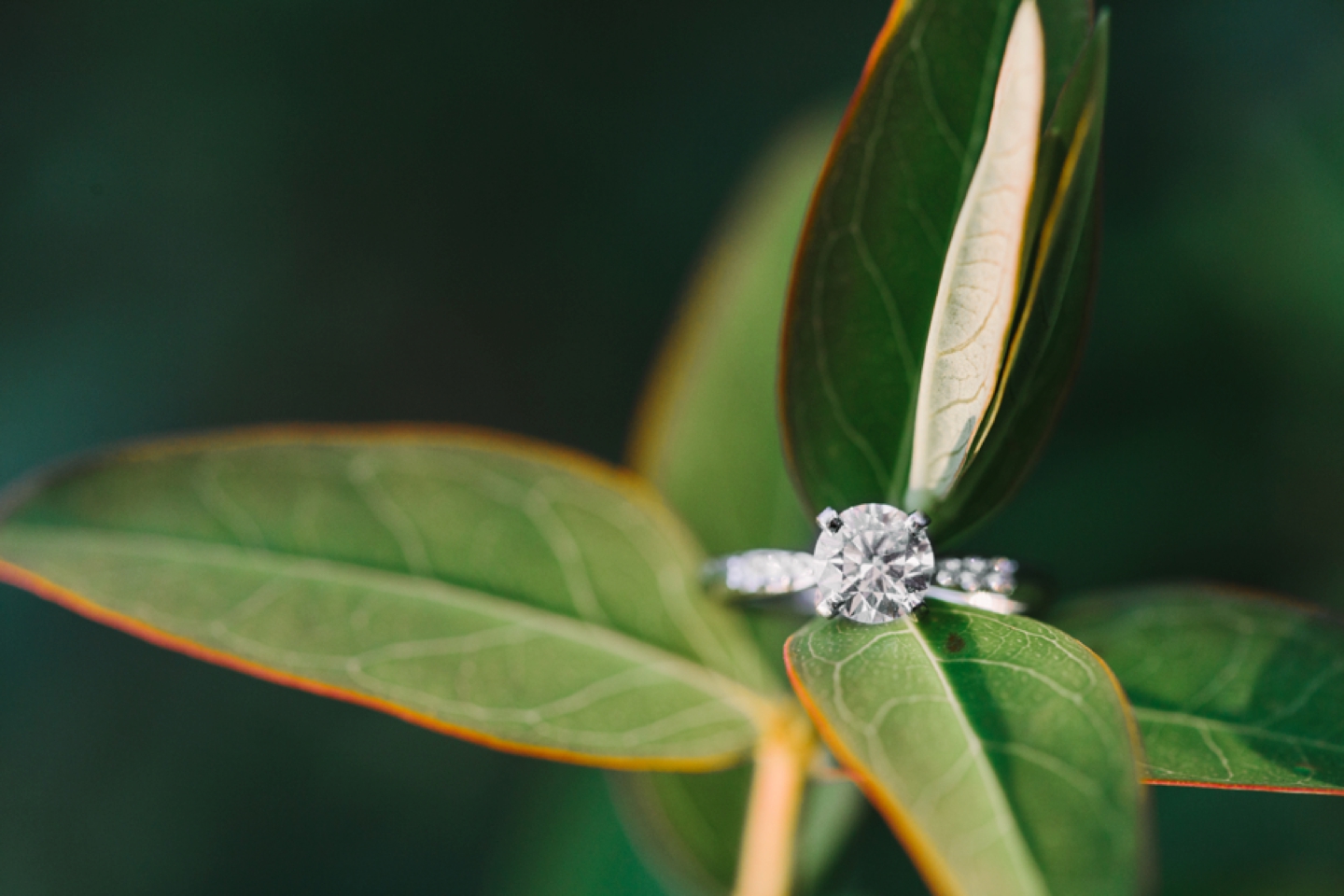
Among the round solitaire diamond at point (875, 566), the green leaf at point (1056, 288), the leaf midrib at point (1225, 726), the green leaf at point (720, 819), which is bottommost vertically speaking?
the green leaf at point (720, 819)

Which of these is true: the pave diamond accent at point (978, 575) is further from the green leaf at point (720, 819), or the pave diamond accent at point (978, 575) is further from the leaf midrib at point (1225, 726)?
the green leaf at point (720, 819)

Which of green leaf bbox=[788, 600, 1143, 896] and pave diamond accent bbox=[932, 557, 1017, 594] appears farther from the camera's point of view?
A: pave diamond accent bbox=[932, 557, 1017, 594]

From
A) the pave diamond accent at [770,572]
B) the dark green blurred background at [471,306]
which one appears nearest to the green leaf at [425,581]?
the pave diamond accent at [770,572]

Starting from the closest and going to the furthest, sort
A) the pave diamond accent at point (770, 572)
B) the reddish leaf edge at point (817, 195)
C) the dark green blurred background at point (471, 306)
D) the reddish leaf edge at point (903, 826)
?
the reddish leaf edge at point (903, 826), the reddish leaf edge at point (817, 195), the pave diamond accent at point (770, 572), the dark green blurred background at point (471, 306)

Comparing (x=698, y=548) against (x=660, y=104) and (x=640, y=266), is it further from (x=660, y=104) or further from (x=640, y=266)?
(x=660, y=104)

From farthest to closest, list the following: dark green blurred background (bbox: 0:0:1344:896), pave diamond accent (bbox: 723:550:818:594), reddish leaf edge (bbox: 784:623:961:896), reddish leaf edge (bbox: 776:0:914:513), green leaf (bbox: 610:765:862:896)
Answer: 1. dark green blurred background (bbox: 0:0:1344:896)
2. green leaf (bbox: 610:765:862:896)
3. pave diamond accent (bbox: 723:550:818:594)
4. reddish leaf edge (bbox: 776:0:914:513)
5. reddish leaf edge (bbox: 784:623:961:896)

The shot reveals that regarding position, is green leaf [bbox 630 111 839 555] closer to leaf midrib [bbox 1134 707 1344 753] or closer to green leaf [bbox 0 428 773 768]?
green leaf [bbox 0 428 773 768]

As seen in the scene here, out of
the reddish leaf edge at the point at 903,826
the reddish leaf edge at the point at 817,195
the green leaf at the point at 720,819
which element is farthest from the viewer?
the green leaf at the point at 720,819

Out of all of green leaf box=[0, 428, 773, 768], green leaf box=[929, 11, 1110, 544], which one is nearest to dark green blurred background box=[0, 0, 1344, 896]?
green leaf box=[0, 428, 773, 768]
